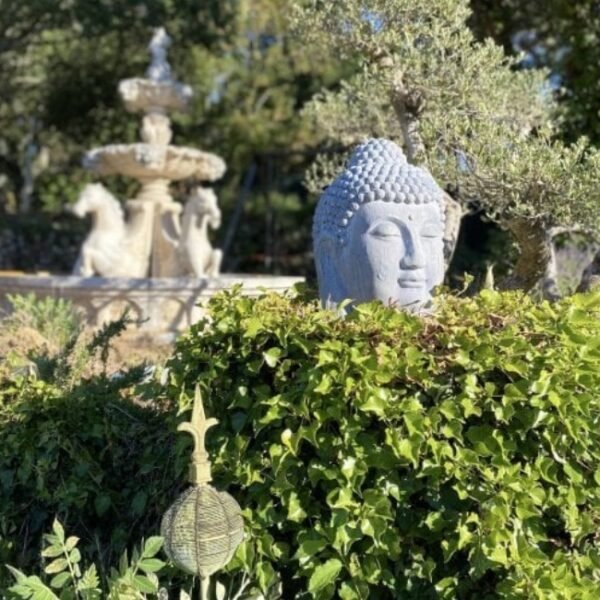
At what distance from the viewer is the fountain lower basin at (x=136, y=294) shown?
6.57 m

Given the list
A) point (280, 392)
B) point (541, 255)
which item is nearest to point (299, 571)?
point (280, 392)

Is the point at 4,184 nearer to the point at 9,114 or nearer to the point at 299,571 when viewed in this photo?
the point at 9,114

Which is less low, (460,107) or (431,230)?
(460,107)

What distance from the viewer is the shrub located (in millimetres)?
2057

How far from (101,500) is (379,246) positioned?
1.28 meters

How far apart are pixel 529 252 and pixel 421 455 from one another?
2505mm

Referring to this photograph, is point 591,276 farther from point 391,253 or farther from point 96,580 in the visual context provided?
point 96,580

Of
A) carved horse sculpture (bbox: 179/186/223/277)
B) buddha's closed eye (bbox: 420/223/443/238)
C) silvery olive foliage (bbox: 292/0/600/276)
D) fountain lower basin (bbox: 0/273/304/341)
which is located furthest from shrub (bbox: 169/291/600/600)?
carved horse sculpture (bbox: 179/186/223/277)

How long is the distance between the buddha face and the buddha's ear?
0.08m

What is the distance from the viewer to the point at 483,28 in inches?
358

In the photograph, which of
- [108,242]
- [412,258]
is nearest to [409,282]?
[412,258]

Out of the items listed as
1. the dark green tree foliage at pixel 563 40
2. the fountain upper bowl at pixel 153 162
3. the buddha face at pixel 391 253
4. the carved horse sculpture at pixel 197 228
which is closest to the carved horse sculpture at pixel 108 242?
the fountain upper bowl at pixel 153 162

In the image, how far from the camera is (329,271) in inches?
110

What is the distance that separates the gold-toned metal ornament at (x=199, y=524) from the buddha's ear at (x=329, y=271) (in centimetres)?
91
